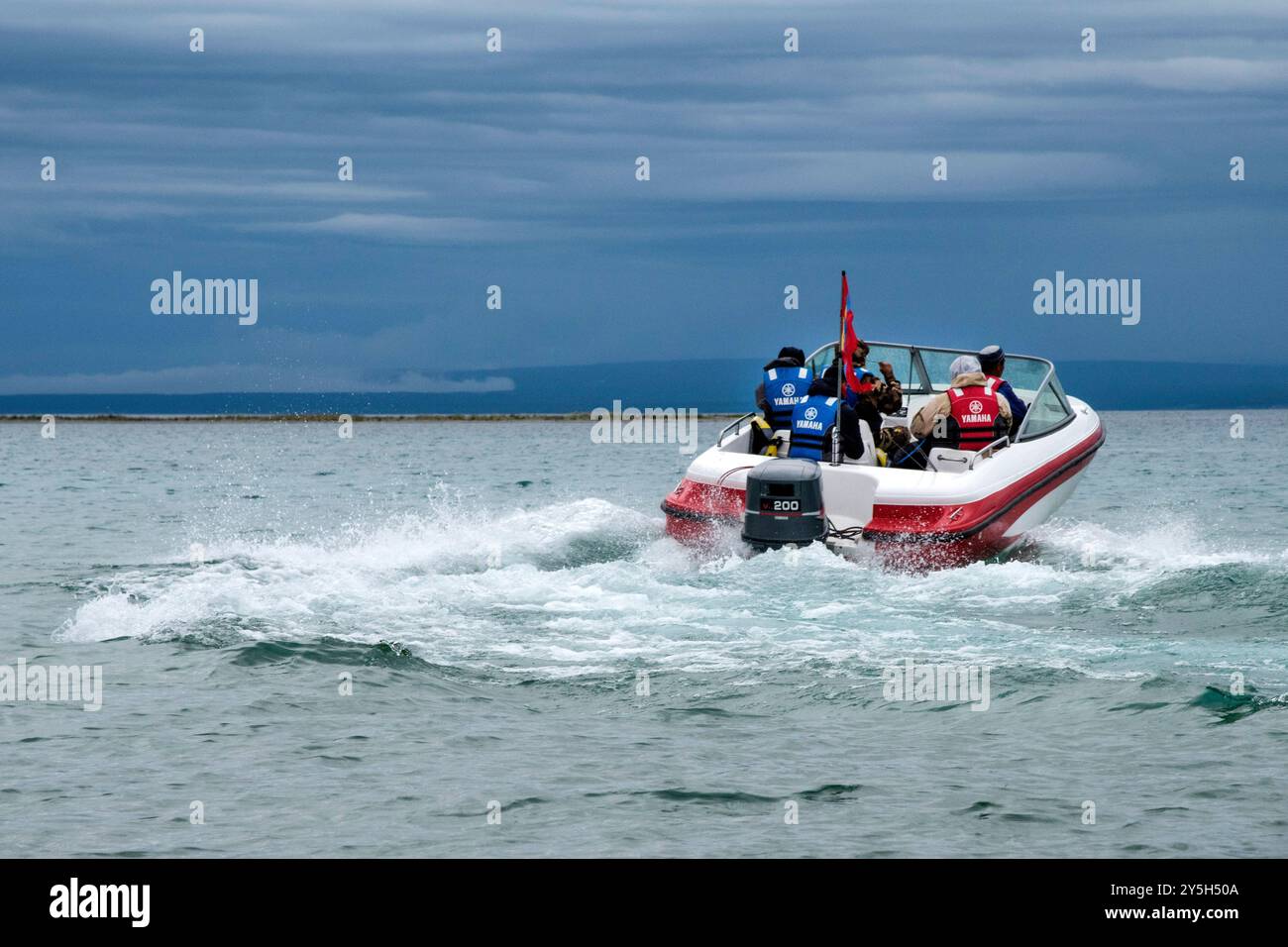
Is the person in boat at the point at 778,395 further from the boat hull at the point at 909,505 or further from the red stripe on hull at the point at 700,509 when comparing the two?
the red stripe on hull at the point at 700,509

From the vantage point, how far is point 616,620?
10.2 meters

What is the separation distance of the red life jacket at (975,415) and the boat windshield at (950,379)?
452 mm

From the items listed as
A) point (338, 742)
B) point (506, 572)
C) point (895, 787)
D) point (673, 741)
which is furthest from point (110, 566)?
point (895, 787)

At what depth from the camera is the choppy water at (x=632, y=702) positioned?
19.1ft

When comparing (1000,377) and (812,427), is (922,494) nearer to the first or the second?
(812,427)

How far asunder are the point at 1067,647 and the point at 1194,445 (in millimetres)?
45789

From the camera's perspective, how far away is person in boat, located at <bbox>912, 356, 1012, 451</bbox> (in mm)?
12891

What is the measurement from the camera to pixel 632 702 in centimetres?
793

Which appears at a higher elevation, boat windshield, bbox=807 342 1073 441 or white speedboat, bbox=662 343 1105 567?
boat windshield, bbox=807 342 1073 441

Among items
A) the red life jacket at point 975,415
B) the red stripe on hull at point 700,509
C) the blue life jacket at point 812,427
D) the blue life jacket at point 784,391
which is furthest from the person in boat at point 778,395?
the red life jacket at point 975,415

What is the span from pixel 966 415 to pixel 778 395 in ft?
5.49

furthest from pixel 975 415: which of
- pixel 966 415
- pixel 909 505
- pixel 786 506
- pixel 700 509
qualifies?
pixel 700 509

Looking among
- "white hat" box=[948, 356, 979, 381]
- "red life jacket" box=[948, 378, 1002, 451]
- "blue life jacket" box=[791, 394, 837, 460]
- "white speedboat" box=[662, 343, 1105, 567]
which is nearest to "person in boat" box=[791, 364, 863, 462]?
"blue life jacket" box=[791, 394, 837, 460]

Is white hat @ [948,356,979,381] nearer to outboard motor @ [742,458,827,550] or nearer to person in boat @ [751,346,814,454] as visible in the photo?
person in boat @ [751,346,814,454]
